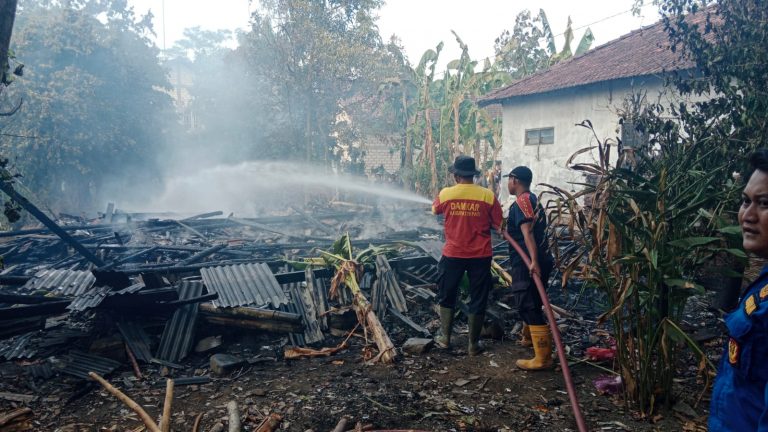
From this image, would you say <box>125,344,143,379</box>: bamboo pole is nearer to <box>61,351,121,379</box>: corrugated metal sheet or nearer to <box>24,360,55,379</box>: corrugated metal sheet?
<box>61,351,121,379</box>: corrugated metal sheet

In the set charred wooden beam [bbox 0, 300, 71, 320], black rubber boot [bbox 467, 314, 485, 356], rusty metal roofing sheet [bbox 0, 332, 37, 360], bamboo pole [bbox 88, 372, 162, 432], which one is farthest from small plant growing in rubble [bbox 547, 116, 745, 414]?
rusty metal roofing sheet [bbox 0, 332, 37, 360]

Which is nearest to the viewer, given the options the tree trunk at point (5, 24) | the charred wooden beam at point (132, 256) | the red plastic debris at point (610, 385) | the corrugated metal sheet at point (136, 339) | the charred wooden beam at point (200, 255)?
the tree trunk at point (5, 24)

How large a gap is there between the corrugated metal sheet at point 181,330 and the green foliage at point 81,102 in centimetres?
1577

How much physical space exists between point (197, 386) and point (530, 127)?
13.7m

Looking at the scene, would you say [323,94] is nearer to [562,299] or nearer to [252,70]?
[252,70]

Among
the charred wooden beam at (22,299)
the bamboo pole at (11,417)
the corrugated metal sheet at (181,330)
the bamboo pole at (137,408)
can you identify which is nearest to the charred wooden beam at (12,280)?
the charred wooden beam at (22,299)

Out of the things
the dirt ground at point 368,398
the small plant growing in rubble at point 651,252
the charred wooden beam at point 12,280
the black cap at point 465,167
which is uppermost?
the black cap at point 465,167

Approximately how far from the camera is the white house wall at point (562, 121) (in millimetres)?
12844

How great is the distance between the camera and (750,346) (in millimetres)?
1472

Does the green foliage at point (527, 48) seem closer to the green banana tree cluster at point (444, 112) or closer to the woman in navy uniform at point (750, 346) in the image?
the green banana tree cluster at point (444, 112)

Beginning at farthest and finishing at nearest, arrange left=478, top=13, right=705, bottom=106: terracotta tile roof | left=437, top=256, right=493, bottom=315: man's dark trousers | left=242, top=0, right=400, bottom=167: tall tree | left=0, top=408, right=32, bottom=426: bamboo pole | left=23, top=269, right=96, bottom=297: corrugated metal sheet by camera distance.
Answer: left=242, top=0, right=400, bottom=167: tall tree → left=478, top=13, right=705, bottom=106: terracotta tile roof → left=23, top=269, right=96, bottom=297: corrugated metal sheet → left=437, top=256, right=493, bottom=315: man's dark trousers → left=0, top=408, right=32, bottom=426: bamboo pole

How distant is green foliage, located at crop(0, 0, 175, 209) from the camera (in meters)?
17.8

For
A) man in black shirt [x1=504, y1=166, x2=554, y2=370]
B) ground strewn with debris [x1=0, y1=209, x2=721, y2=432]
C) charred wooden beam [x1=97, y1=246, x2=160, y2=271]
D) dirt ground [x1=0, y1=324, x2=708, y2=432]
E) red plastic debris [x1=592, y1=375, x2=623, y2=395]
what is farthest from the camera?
charred wooden beam [x1=97, y1=246, x2=160, y2=271]

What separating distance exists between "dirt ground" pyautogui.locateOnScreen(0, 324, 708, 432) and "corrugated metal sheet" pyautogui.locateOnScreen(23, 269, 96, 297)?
2.88 feet
